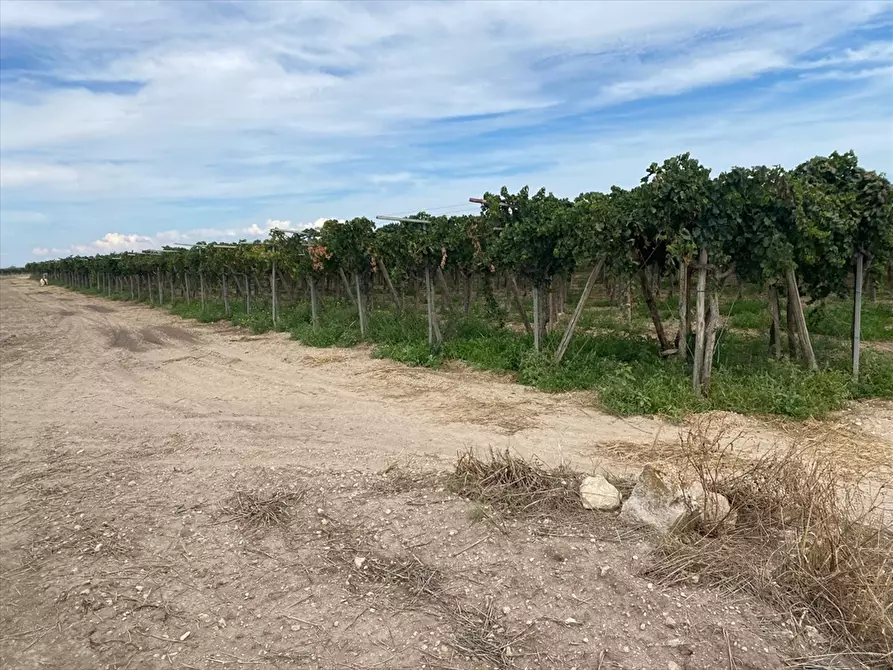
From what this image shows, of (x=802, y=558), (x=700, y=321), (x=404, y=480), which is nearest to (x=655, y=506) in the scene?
(x=802, y=558)

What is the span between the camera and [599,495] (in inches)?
178

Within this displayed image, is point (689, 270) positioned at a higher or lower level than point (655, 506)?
higher

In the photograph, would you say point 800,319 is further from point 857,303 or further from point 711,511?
point 711,511

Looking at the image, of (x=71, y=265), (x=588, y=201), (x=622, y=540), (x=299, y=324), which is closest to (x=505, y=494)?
(x=622, y=540)

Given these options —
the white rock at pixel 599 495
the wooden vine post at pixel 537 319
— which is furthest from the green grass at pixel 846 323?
the white rock at pixel 599 495

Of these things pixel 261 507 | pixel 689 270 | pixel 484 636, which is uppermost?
pixel 689 270

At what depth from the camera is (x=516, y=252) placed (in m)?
10.0

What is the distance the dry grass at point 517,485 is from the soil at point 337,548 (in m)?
0.14

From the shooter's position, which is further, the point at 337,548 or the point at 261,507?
the point at 261,507

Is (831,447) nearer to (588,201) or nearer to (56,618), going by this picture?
(588,201)

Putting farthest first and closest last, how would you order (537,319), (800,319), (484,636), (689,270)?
1. (537,319)
2. (689,270)
3. (800,319)
4. (484,636)

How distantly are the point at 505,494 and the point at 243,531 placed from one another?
2.02m

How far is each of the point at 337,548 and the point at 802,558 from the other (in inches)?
115

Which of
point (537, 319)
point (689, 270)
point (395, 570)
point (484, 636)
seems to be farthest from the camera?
point (537, 319)
